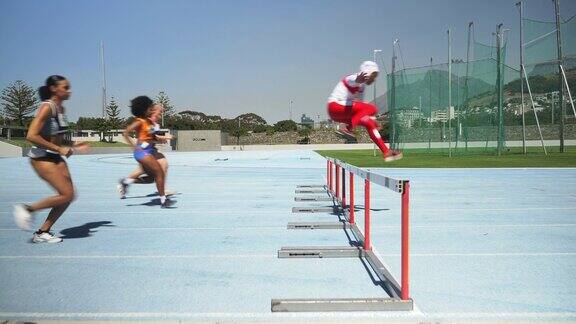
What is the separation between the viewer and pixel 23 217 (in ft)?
15.9

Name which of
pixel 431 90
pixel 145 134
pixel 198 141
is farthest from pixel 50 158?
pixel 198 141

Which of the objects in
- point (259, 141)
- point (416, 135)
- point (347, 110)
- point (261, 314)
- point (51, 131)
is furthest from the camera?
point (259, 141)

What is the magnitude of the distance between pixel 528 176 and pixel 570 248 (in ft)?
33.5

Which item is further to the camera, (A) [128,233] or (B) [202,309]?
(A) [128,233]

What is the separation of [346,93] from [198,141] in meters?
63.6

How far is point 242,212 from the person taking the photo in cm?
808

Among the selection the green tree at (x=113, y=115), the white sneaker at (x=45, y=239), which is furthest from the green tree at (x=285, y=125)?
the white sneaker at (x=45, y=239)

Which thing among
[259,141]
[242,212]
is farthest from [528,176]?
[259,141]

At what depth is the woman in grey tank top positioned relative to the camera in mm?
4798

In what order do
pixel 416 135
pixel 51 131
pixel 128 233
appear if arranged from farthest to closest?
pixel 416 135 → pixel 128 233 → pixel 51 131

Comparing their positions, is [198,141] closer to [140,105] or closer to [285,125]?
[285,125]

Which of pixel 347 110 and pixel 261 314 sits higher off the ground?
pixel 347 110

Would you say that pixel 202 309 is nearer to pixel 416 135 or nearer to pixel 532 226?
pixel 532 226

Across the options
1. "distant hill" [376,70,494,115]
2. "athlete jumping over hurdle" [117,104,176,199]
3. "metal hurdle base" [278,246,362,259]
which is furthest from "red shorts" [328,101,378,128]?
"distant hill" [376,70,494,115]
